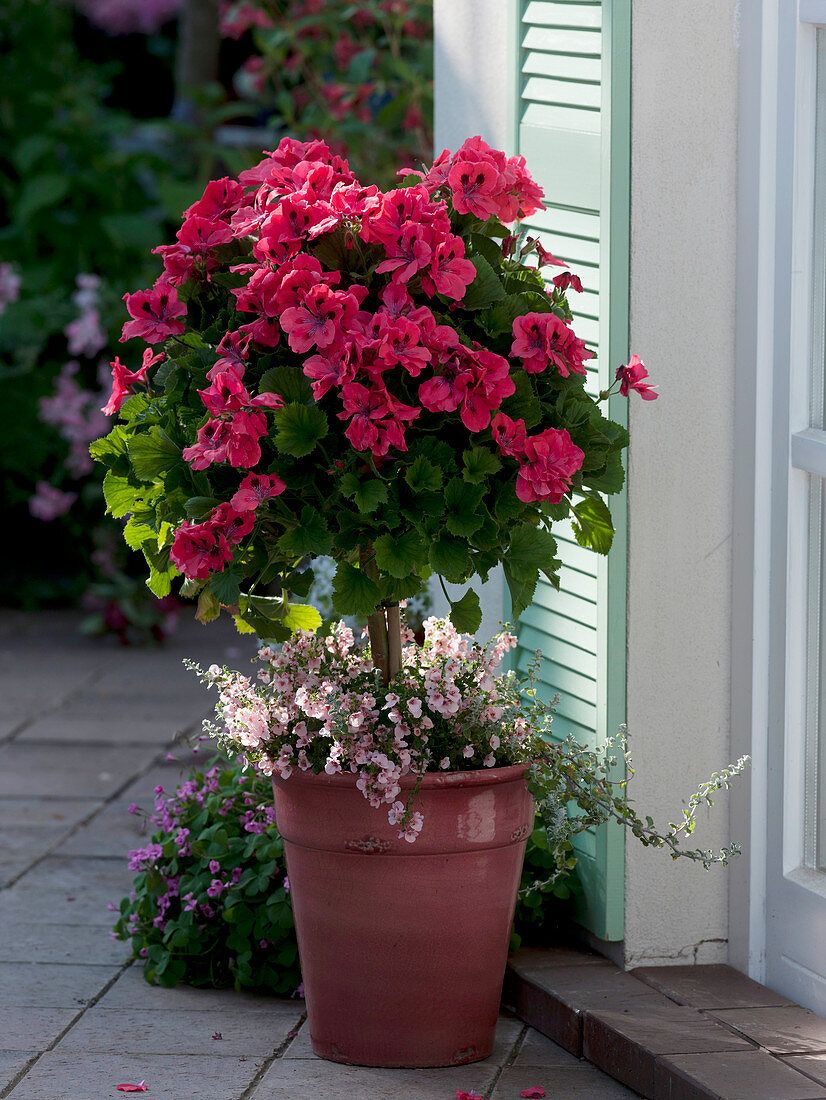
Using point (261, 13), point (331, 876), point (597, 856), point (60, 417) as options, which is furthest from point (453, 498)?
point (60, 417)

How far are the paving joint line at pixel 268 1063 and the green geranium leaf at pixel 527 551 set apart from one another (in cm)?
100

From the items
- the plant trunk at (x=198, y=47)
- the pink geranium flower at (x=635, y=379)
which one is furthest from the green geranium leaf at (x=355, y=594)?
the plant trunk at (x=198, y=47)

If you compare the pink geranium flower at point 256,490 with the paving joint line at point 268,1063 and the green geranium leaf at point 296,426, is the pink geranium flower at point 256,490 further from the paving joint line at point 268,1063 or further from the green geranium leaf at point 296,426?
the paving joint line at point 268,1063

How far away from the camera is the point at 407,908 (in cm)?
259

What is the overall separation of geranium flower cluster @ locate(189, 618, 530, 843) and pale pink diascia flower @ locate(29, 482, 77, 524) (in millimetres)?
3973

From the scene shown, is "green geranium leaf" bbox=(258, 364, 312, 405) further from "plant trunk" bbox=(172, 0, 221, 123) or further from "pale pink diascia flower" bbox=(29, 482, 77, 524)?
"plant trunk" bbox=(172, 0, 221, 123)

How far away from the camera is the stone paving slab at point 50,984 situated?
Answer: 9.96 feet

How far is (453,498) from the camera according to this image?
91.7 inches

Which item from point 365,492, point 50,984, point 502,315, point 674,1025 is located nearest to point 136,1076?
point 50,984

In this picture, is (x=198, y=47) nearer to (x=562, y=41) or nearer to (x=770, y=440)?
(x=562, y=41)

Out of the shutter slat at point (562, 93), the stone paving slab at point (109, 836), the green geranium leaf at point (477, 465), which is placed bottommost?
the stone paving slab at point (109, 836)

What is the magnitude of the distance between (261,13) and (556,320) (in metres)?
3.84

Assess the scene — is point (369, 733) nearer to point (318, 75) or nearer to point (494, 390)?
point (494, 390)

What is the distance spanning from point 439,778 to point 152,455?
69 centimetres
